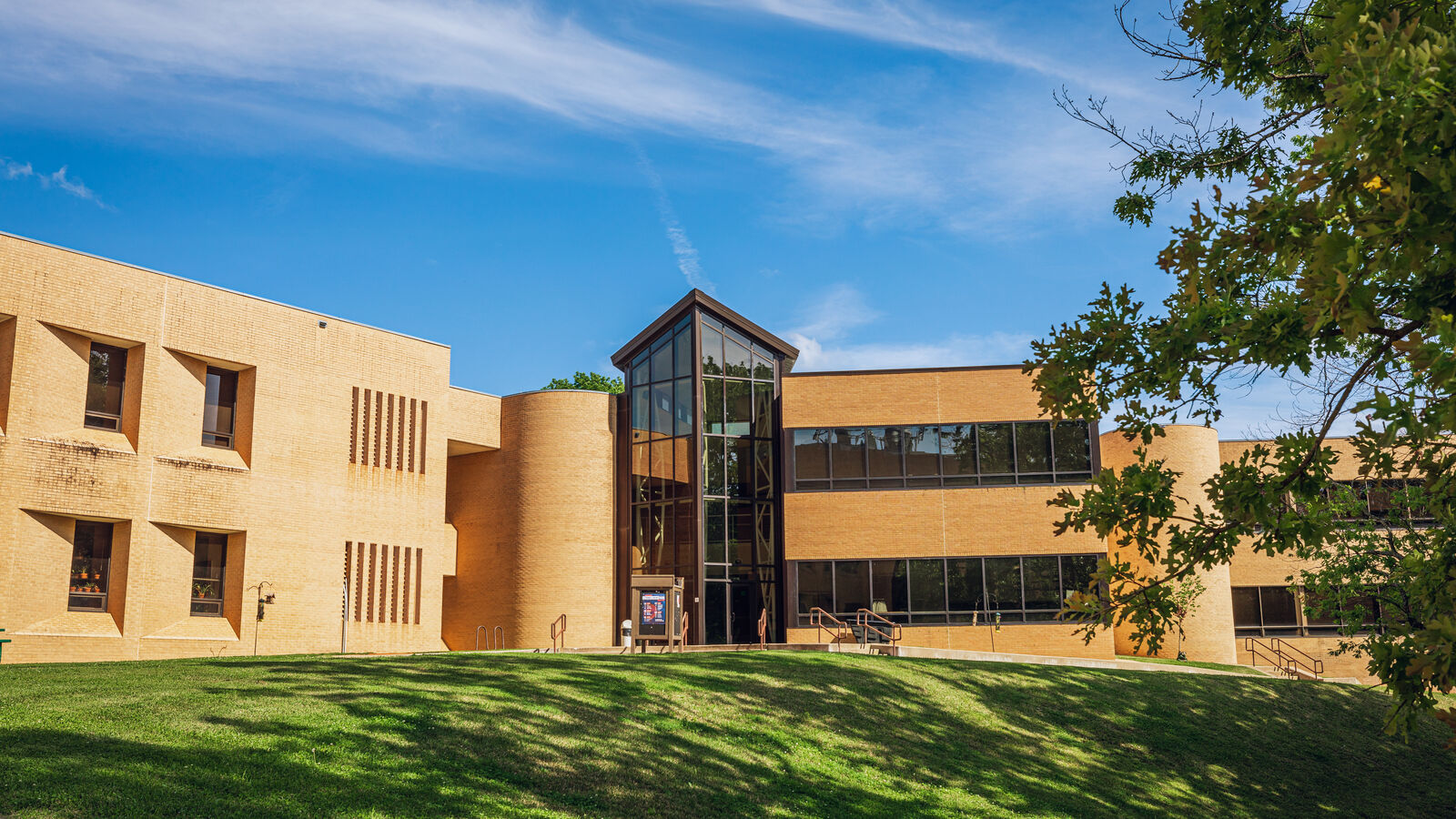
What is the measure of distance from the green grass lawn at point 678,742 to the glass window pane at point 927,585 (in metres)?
8.19

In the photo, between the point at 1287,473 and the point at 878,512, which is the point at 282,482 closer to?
the point at 878,512

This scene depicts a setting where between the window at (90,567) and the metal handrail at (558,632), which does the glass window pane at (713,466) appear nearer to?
the metal handrail at (558,632)

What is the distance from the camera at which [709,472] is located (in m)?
31.4

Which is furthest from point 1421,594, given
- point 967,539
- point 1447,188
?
point 967,539

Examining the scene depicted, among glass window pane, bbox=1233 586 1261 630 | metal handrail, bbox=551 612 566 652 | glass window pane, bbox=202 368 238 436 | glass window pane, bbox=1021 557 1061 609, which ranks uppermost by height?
glass window pane, bbox=202 368 238 436

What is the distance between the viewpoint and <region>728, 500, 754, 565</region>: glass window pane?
31188 mm

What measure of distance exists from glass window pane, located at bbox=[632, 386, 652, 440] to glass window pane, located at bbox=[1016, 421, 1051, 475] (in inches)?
426

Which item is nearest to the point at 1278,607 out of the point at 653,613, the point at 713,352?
the point at 713,352

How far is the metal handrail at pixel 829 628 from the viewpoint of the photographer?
29019 millimetres

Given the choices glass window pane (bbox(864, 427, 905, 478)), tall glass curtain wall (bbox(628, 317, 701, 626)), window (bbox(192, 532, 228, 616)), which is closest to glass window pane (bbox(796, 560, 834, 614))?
glass window pane (bbox(864, 427, 905, 478))

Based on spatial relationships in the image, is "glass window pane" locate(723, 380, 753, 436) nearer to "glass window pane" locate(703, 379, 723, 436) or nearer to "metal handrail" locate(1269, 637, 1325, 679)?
"glass window pane" locate(703, 379, 723, 436)

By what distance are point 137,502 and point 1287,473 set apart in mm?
23784

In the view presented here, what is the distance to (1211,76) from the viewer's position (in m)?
11.9

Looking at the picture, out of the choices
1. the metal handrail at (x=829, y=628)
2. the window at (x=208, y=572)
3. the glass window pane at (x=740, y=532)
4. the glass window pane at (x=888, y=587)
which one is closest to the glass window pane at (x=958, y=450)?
the glass window pane at (x=888, y=587)
